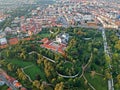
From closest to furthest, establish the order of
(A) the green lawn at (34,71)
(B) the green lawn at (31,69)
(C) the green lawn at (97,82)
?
(C) the green lawn at (97,82) < (A) the green lawn at (34,71) < (B) the green lawn at (31,69)

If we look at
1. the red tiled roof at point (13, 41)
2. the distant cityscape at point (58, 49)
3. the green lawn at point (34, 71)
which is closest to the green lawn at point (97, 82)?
the distant cityscape at point (58, 49)

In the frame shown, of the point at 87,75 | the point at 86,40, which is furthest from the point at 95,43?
the point at 87,75

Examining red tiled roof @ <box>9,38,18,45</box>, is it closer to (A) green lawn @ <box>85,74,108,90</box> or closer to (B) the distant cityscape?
(B) the distant cityscape

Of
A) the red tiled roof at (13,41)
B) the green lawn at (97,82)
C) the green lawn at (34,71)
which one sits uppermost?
the red tiled roof at (13,41)

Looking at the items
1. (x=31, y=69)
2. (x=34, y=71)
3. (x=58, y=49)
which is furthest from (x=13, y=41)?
(x=34, y=71)

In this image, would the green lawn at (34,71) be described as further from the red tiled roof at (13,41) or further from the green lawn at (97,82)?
the red tiled roof at (13,41)

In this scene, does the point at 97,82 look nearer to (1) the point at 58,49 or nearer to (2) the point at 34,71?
(2) the point at 34,71

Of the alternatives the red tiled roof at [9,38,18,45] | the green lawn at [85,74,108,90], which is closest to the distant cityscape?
the red tiled roof at [9,38,18,45]

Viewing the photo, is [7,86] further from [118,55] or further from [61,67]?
[118,55]
